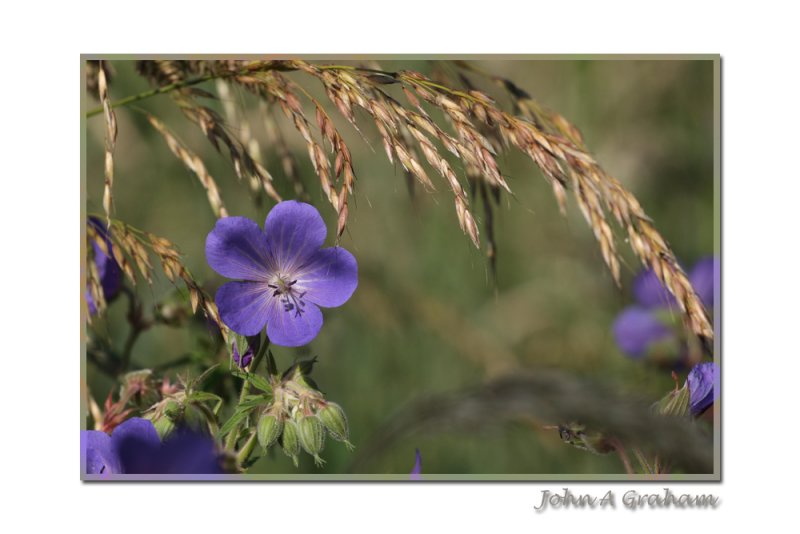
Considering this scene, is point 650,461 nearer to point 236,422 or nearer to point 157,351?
point 236,422

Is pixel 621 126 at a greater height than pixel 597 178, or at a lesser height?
greater

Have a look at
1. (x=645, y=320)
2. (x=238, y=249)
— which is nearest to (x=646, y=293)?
(x=645, y=320)

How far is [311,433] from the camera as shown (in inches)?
59.8

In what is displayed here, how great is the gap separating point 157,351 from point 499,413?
4.90ft

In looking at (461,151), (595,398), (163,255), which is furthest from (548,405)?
(163,255)

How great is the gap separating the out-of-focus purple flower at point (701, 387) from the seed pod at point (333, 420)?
1.95 feet

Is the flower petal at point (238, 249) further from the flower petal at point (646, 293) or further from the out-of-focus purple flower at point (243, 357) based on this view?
the flower petal at point (646, 293)

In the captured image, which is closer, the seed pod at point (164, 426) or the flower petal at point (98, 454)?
the seed pod at point (164, 426)

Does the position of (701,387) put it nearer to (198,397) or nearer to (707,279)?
(707,279)

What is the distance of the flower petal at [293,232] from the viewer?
169 cm

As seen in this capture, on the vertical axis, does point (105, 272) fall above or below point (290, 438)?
above

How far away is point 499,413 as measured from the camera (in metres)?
1.27

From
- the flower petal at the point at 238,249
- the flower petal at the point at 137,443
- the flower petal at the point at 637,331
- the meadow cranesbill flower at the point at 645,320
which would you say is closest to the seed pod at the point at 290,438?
the flower petal at the point at 137,443

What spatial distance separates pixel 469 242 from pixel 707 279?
64cm
